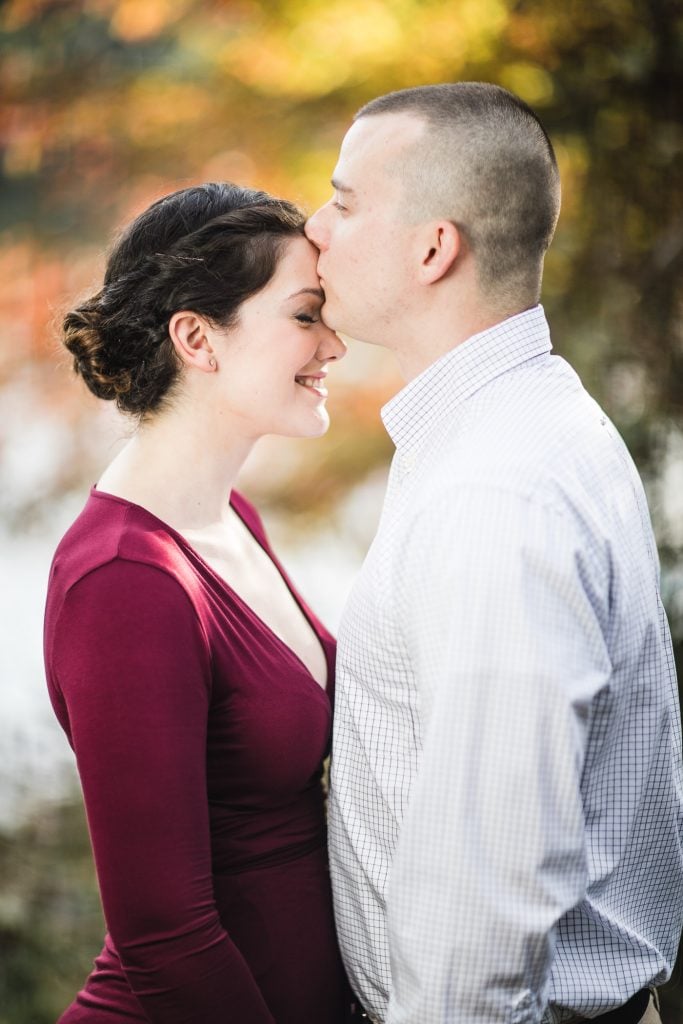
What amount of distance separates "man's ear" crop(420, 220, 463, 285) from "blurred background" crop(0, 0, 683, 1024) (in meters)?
1.75

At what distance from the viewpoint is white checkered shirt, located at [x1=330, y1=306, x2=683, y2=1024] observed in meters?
1.10

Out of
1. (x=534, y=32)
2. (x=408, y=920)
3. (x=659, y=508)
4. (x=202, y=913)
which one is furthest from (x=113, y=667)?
(x=534, y=32)

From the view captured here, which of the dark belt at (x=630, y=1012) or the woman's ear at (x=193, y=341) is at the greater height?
the woman's ear at (x=193, y=341)

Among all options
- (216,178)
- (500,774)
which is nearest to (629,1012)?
(500,774)

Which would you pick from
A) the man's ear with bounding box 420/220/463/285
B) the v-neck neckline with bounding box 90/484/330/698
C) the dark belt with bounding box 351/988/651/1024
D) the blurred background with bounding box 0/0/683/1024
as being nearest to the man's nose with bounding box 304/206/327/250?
the man's ear with bounding box 420/220/463/285

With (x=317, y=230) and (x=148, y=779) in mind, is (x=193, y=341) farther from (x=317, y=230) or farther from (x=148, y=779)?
(x=148, y=779)

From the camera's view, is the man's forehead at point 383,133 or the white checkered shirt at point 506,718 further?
the man's forehead at point 383,133

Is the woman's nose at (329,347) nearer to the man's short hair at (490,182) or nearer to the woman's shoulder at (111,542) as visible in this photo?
the man's short hair at (490,182)

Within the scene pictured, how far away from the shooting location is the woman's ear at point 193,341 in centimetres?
163

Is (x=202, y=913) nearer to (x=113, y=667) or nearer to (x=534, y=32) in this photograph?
(x=113, y=667)

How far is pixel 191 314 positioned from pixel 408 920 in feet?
3.27

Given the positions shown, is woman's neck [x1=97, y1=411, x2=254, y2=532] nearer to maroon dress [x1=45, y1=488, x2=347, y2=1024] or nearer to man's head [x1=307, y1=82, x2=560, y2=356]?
maroon dress [x1=45, y1=488, x2=347, y2=1024]

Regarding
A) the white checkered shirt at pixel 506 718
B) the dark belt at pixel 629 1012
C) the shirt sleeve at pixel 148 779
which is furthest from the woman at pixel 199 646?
the dark belt at pixel 629 1012

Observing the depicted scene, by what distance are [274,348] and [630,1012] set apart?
117 centimetres
